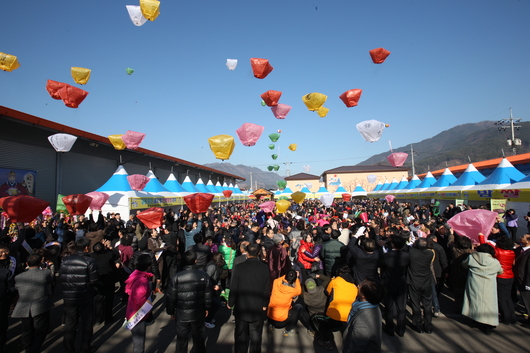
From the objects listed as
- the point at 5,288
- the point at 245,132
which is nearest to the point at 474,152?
the point at 245,132

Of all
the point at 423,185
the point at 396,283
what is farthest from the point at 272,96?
the point at 423,185

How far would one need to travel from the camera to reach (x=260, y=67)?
28.1 ft

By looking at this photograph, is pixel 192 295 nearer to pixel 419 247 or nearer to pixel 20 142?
pixel 419 247

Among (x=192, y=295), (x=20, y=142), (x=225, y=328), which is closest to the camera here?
(x=192, y=295)

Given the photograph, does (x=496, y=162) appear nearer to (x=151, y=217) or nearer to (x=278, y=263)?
(x=278, y=263)

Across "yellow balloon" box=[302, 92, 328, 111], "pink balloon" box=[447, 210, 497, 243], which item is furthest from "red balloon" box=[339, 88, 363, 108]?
"pink balloon" box=[447, 210, 497, 243]

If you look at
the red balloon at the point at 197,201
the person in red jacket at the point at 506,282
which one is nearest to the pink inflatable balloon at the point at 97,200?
the red balloon at the point at 197,201

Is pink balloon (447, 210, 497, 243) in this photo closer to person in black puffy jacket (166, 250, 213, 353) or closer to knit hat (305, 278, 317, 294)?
knit hat (305, 278, 317, 294)

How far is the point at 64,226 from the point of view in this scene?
8477mm

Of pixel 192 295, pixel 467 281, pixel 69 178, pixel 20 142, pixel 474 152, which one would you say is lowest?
pixel 467 281

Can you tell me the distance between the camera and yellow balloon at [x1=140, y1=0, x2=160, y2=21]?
7051 mm

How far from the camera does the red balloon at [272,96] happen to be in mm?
9580

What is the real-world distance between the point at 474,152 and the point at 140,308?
114889 millimetres

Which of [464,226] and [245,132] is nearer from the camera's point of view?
[464,226]
